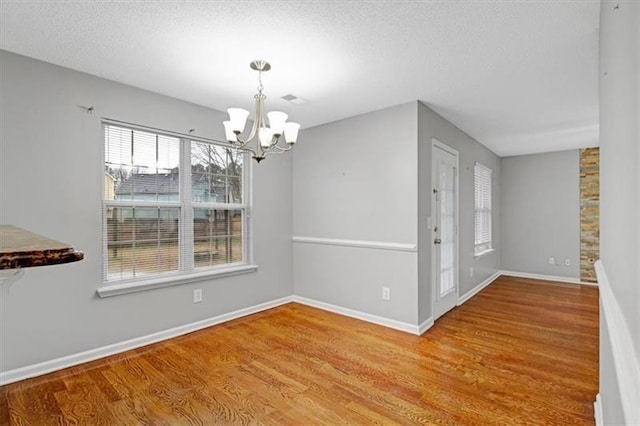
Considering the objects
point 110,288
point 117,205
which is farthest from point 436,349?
point 117,205

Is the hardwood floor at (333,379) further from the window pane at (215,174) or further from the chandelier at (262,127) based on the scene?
the chandelier at (262,127)

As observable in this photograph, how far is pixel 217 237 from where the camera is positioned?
3730 millimetres

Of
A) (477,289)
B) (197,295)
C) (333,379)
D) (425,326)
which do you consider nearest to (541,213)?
(477,289)

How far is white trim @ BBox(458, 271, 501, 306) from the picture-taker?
14.7 ft

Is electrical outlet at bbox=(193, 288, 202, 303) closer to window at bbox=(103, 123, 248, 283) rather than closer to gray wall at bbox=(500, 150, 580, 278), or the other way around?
window at bbox=(103, 123, 248, 283)

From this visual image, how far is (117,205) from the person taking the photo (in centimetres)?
294

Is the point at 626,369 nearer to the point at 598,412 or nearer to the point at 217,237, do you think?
the point at 598,412

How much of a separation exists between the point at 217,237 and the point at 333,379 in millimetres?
2063

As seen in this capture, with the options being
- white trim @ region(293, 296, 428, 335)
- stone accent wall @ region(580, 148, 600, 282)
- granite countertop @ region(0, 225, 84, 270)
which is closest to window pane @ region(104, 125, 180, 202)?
white trim @ region(293, 296, 428, 335)

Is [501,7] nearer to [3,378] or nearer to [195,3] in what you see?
[195,3]

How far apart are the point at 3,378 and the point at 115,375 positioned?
71 cm

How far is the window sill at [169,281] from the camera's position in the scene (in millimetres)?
2840

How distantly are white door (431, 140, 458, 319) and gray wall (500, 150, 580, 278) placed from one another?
113 inches

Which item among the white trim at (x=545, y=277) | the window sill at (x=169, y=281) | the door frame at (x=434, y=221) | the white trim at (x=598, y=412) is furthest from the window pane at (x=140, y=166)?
the white trim at (x=545, y=277)
